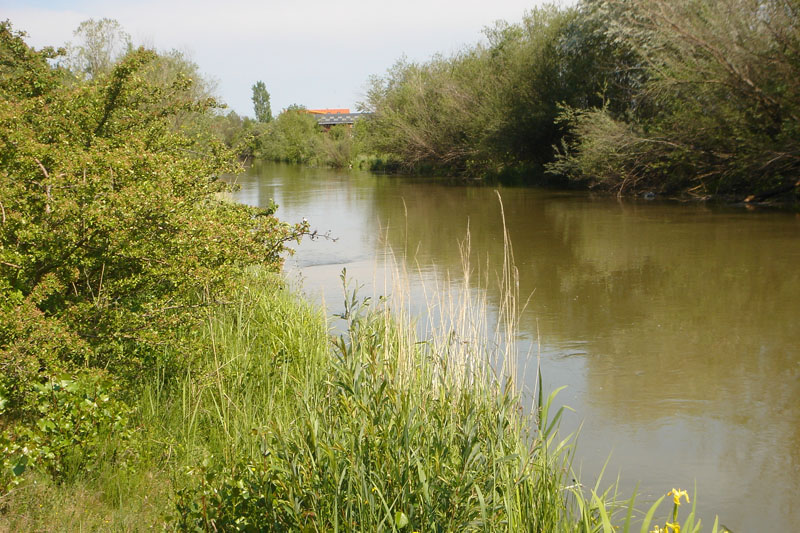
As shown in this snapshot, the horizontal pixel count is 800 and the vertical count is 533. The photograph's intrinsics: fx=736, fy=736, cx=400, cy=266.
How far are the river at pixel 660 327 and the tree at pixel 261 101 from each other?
113m

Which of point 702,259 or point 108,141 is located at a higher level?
point 108,141

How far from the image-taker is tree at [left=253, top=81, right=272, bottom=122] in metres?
127

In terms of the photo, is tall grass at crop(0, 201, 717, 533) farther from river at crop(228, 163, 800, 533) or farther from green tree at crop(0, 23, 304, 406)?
river at crop(228, 163, 800, 533)

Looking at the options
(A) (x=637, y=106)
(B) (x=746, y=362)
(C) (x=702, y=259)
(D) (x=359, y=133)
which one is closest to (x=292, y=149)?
(D) (x=359, y=133)

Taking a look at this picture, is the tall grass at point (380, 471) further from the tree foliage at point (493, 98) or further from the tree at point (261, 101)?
the tree at point (261, 101)

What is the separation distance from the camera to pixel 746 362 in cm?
695

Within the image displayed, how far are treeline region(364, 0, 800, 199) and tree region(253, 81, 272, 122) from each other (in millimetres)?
94235

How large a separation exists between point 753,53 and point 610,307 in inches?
463

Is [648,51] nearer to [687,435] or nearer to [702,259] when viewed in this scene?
[702,259]

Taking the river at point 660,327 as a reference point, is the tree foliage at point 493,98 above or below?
above

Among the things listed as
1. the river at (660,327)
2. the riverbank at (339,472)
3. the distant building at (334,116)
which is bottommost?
the river at (660,327)

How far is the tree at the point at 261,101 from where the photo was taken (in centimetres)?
12719

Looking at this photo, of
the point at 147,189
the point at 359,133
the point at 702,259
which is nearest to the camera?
the point at 147,189

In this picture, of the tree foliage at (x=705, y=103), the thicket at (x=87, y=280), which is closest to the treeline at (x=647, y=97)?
the tree foliage at (x=705, y=103)
